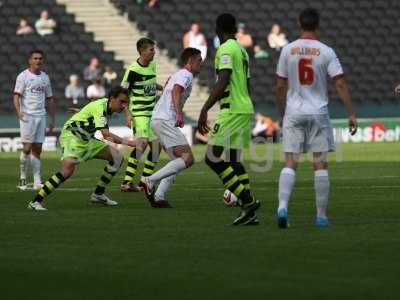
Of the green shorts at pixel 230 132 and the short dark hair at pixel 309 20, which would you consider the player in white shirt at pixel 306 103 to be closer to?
the short dark hair at pixel 309 20

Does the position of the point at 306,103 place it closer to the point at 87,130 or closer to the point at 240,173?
the point at 240,173

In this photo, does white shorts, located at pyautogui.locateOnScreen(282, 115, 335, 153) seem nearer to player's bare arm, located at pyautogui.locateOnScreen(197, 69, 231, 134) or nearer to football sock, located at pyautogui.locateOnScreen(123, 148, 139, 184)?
player's bare arm, located at pyautogui.locateOnScreen(197, 69, 231, 134)

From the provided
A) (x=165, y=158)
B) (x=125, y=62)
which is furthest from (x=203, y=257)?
(x=125, y=62)

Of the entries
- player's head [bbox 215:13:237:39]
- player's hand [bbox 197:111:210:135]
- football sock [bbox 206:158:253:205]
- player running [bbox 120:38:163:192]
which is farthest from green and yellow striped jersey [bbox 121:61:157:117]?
player's hand [bbox 197:111:210:135]

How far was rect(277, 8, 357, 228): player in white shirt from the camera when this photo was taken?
12172 millimetres

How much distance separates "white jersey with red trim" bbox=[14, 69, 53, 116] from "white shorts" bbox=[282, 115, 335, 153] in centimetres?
877

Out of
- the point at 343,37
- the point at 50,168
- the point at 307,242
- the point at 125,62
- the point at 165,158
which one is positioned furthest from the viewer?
the point at 343,37

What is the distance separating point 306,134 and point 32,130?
8.92 metres

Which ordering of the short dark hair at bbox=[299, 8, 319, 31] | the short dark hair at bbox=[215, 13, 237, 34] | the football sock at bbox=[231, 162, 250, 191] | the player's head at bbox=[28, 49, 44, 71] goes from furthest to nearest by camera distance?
the player's head at bbox=[28, 49, 44, 71], the football sock at bbox=[231, 162, 250, 191], the short dark hair at bbox=[215, 13, 237, 34], the short dark hair at bbox=[299, 8, 319, 31]

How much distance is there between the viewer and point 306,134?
1235 cm

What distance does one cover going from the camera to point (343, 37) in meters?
42.6

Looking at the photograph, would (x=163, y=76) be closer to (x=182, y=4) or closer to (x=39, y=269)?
(x=182, y=4)

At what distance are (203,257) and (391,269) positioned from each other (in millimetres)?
1592

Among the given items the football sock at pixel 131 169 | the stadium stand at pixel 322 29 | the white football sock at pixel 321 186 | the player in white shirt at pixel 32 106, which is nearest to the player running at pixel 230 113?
the white football sock at pixel 321 186
